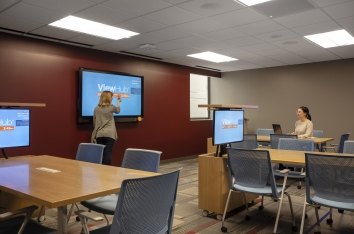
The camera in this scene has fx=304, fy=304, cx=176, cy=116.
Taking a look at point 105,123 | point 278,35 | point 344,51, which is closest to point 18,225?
point 105,123

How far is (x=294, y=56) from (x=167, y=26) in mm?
3734

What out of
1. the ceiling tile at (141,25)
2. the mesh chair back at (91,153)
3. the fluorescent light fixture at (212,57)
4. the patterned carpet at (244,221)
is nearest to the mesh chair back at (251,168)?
the patterned carpet at (244,221)

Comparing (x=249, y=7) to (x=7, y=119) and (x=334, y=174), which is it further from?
(x=7, y=119)

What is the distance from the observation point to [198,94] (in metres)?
9.28

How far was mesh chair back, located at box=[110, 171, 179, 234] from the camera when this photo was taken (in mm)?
1518

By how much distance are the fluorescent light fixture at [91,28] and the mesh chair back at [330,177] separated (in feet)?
11.1

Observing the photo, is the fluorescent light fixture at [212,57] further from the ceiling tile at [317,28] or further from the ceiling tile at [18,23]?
the ceiling tile at [18,23]

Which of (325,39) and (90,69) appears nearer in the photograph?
(325,39)

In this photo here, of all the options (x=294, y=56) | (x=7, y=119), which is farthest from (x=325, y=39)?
(x=7, y=119)

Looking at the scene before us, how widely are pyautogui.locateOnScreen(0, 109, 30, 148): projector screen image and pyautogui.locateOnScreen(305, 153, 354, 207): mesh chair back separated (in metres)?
2.78

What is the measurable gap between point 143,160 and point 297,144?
2.44 meters

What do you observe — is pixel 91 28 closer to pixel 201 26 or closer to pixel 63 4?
pixel 63 4

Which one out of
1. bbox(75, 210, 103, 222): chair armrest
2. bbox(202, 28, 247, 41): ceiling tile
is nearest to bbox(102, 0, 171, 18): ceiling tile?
bbox(202, 28, 247, 41): ceiling tile

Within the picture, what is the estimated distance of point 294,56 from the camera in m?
6.96
